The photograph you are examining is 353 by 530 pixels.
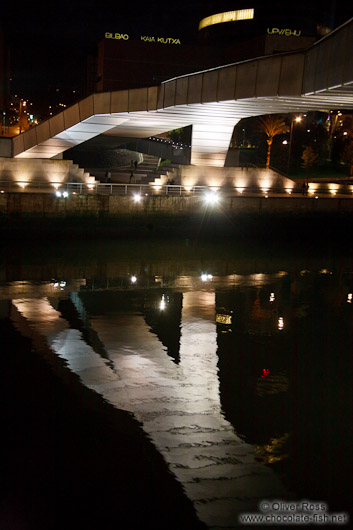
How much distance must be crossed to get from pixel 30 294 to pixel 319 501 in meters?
11.7

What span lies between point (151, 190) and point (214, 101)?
7267mm

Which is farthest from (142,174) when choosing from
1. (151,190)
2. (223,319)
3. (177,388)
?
(177,388)

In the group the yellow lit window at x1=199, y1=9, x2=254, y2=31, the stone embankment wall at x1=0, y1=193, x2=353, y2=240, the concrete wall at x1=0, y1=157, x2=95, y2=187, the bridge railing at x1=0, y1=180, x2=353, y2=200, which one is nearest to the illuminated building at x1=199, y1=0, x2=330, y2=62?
the yellow lit window at x1=199, y1=9, x2=254, y2=31

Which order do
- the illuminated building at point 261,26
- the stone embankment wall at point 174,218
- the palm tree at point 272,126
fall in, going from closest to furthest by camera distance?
the stone embankment wall at point 174,218
the palm tree at point 272,126
the illuminated building at point 261,26

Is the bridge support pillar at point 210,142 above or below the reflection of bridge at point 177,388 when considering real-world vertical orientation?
above

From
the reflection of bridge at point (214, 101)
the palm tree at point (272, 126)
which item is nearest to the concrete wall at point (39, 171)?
the reflection of bridge at point (214, 101)

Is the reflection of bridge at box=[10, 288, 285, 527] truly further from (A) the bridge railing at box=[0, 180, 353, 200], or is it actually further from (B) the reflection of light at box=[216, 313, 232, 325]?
(A) the bridge railing at box=[0, 180, 353, 200]

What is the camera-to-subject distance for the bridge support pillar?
30.1 metres

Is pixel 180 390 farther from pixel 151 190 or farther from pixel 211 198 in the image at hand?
pixel 151 190

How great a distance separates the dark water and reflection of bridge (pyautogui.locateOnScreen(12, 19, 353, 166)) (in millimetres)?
6505

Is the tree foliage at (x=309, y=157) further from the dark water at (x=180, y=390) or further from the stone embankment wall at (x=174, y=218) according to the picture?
the dark water at (x=180, y=390)

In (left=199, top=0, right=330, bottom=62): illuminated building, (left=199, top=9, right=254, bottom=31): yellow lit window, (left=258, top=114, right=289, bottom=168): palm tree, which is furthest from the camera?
(left=199, top=9, right=254, bottom=31): yellow lit window

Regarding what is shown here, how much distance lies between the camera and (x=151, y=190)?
29.2 meters

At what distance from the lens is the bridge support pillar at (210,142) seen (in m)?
30.1
